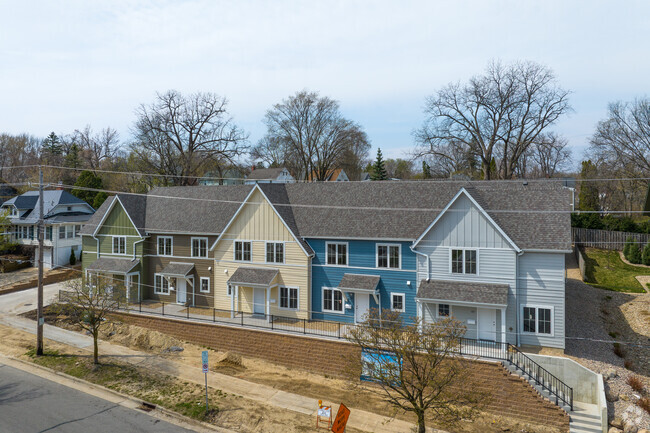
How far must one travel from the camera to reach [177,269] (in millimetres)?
30922

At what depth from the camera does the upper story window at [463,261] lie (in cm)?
2327

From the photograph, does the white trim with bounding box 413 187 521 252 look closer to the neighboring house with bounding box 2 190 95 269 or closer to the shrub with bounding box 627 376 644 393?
the shrub with bounding box 627 376 644 393

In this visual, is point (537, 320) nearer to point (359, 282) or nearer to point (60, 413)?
point (359, 282)

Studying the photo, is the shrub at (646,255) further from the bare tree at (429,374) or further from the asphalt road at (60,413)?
the asphalt road at (60,413)

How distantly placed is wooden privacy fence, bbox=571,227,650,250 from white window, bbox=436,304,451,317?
28192mm

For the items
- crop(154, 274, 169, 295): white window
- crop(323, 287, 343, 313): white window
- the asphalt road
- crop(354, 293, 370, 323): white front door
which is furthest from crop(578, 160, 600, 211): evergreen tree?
the asphalt road

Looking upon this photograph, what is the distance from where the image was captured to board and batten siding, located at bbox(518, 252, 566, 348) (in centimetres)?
2170

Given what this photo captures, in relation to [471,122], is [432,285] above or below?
below

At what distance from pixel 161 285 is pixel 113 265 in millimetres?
4405

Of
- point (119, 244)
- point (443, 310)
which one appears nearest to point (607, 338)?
point (443, 310)

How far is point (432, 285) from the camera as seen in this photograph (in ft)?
77.4

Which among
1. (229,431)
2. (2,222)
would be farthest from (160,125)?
(229,431)

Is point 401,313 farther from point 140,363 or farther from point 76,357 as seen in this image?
point 76,357

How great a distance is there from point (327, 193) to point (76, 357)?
1904cm
